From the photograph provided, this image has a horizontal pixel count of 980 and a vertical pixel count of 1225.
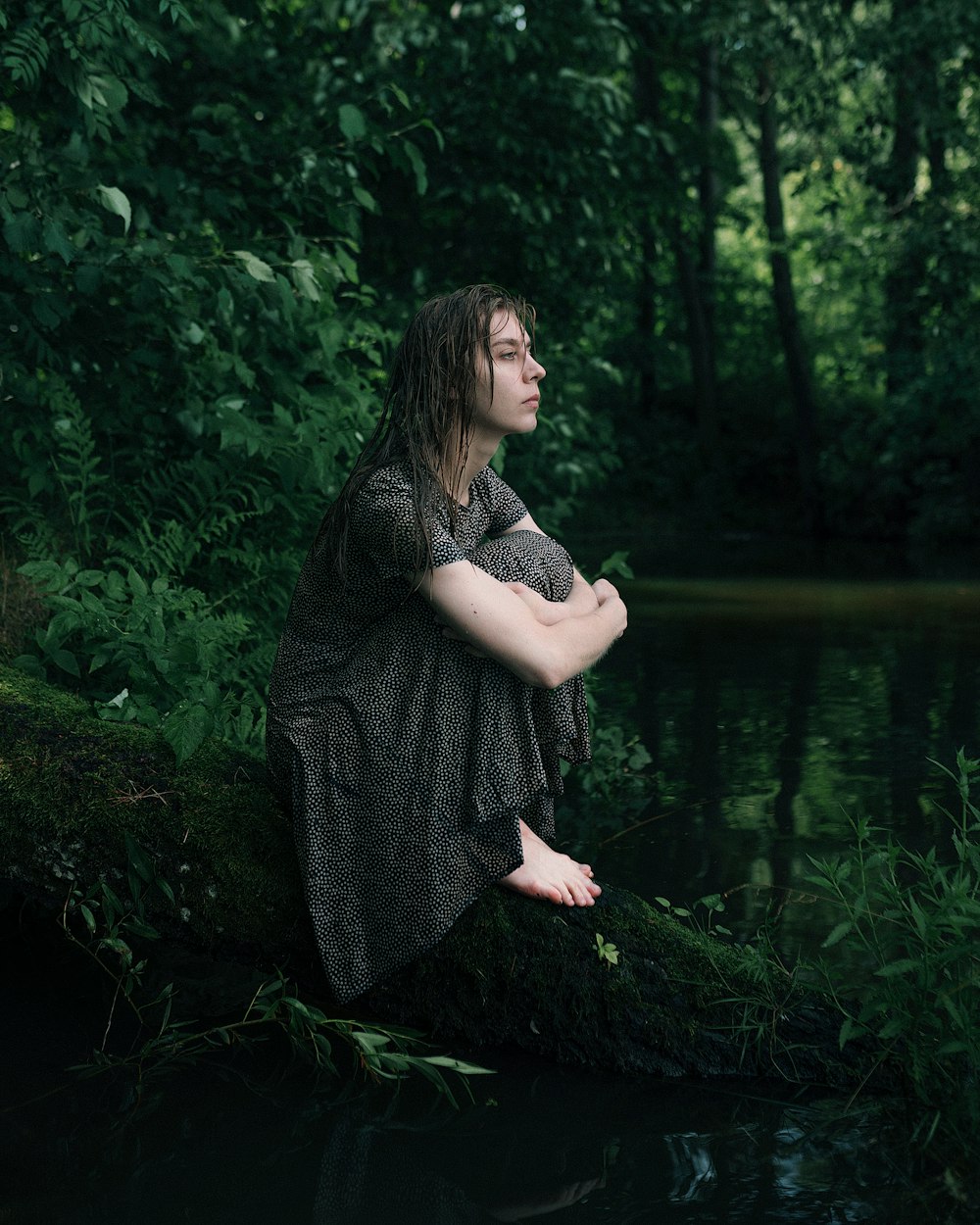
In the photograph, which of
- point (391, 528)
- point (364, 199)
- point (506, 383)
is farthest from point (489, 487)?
point (364, 199)

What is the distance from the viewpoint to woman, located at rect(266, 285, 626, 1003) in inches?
110

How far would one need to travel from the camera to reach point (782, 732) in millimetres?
6137

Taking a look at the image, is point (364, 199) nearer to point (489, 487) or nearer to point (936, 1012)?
point (489, 487)

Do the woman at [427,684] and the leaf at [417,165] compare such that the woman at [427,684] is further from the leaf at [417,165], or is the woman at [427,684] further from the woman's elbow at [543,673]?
the leaf at [417,165]

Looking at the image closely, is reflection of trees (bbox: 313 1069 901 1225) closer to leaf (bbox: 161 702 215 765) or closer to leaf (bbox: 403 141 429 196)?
leaf (bbox: 161 702 215 765)

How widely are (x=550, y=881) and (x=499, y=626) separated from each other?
1.94 feet

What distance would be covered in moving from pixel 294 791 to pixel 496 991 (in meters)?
0.61

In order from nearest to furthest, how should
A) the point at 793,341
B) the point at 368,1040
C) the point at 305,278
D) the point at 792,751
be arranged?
the point at 368,1040, the point at 305,278, the point at 792,751, the point at 793,341

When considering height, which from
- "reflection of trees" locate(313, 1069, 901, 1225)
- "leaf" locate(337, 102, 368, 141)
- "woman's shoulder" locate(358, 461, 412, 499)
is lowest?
"reflection of trees" locate(313, 1069, 901, 1225)

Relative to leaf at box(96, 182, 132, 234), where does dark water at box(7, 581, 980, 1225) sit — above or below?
below

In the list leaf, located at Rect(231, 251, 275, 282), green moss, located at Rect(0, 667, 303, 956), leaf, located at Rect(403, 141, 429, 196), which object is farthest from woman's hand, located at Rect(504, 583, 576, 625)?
leaf, located at Rect(403, 141, 429, 196)

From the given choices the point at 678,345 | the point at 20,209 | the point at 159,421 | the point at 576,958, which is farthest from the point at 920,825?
the point at 678,345

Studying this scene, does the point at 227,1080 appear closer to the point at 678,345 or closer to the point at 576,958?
the point at 576,958

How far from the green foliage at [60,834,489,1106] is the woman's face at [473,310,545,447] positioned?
1.26 m
